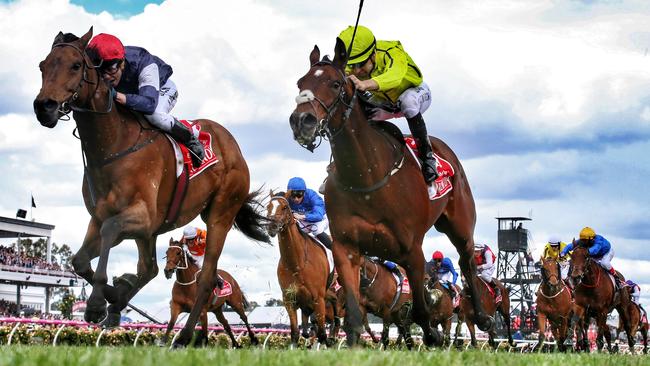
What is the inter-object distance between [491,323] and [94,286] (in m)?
4.03

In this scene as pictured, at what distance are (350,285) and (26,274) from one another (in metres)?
48.4

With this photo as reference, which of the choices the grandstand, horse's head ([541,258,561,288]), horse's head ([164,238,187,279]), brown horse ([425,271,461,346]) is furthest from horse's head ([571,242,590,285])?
the grandstand

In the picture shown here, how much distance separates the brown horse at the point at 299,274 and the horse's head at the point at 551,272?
7.46 meters

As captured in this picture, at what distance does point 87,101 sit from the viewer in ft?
23.2

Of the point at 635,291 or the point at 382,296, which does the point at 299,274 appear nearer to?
the point at 382,296

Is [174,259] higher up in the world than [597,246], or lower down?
lower down

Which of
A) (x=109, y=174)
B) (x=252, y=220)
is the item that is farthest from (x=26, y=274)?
(x=109, y=174)

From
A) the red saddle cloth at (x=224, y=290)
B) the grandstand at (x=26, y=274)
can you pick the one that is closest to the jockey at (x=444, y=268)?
the red saddle cloth at (x=224, y=290)

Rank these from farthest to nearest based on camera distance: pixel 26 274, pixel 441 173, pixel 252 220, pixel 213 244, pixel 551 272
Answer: pixel 26 274, pixel 551 272, pixel 252 220, pixel 213 244, pixel 441 173

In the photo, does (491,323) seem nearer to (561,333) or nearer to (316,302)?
(316,302)

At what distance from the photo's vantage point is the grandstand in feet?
168

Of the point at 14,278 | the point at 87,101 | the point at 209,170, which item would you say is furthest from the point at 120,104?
the point at 14,278

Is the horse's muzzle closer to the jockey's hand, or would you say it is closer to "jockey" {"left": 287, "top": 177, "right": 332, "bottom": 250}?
the jockey's hand

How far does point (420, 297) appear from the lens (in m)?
7.77
